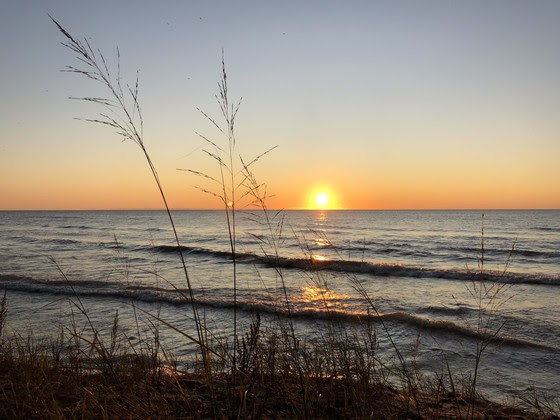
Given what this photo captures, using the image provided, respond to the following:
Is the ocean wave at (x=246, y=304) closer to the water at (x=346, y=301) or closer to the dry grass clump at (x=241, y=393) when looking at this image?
the water at (x=346, y=301)

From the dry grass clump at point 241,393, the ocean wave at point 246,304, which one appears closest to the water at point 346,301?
the ocean wave at point 246,304

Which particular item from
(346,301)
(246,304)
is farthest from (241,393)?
(346,301)

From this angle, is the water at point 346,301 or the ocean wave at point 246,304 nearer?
the water at point 346,301

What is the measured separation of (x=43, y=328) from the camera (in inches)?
366

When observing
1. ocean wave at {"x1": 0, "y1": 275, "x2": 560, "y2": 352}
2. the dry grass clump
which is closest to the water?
→ ocean wave at {"x1": 0, "y1": 275, "x2": 560, "y2": 352}

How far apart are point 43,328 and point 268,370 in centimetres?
713

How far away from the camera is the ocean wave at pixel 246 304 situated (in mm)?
8859

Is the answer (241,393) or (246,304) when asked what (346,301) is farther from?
(241,393)

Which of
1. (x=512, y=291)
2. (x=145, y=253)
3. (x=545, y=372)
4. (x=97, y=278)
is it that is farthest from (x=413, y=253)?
(x=545, y=372)

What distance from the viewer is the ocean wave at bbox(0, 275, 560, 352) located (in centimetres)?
886

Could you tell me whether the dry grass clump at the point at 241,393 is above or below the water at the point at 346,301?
above

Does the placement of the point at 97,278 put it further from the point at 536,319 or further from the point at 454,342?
the point at 536,319

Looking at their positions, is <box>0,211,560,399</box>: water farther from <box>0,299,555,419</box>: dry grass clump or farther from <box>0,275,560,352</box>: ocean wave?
<box>0,299,555,419</box>: dry grass clump

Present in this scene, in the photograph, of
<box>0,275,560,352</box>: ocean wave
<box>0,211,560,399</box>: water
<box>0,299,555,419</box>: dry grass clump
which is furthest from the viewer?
<box>0,275,560,352</box>: ocean wave
